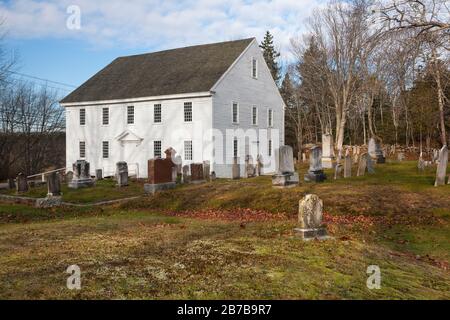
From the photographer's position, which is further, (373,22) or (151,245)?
(373,22)

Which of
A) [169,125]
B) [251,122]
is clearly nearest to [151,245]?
[169,125]

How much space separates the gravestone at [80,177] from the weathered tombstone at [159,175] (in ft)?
15.8

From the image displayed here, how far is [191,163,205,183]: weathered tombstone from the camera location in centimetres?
2438

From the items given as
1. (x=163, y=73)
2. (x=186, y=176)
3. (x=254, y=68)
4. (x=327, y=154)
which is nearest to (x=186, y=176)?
(x=186, y=176)

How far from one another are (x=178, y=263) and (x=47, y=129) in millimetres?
46514

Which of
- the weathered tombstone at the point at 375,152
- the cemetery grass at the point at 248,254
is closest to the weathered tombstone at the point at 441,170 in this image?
the cemetery grass at the point at 248,254

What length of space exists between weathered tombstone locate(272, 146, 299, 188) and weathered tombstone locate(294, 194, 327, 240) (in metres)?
8.47

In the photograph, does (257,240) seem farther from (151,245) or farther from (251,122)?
(251,122)

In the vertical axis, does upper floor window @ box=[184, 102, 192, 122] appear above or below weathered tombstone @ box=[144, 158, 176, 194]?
above

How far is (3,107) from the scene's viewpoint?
43.2 meters

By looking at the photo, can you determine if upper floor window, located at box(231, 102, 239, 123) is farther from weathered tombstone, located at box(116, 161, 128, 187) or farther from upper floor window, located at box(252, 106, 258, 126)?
weathered tombstone, located at box(116, 161, 128, 187)

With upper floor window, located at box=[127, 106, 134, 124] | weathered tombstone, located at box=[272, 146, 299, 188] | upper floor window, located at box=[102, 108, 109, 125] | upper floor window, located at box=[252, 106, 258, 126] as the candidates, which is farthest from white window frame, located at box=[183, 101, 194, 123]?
weathered tombstone, located at box=[272, 146, 299, 188]

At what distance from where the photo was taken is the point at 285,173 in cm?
1784

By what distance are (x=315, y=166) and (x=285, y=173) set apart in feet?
7.57
